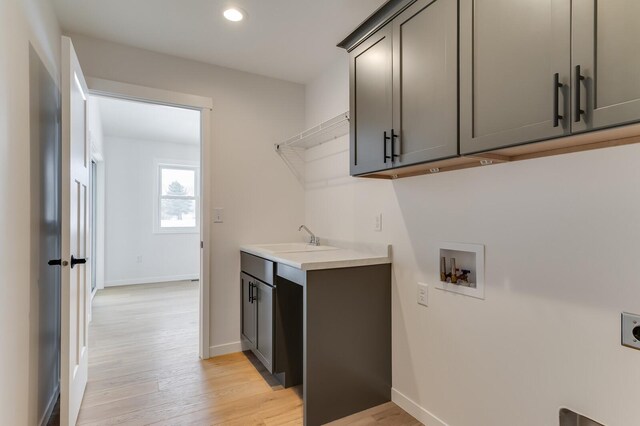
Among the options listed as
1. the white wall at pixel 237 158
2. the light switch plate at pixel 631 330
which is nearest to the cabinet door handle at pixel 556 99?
the light switch plate at pixel 631 330

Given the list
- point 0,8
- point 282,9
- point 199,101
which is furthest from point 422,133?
point 199,101

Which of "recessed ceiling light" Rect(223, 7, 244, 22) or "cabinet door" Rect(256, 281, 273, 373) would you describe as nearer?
"recessed ceiling light" Rect(223, 7, 244, 22)

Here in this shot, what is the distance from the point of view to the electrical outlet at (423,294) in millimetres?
1952

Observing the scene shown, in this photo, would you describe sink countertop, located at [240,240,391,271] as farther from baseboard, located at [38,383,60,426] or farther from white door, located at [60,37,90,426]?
baseboard, located at [38,383,60,426]

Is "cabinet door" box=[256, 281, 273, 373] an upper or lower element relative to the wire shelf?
lower

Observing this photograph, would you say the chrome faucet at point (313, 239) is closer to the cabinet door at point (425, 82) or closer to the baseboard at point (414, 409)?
the baseboard at point (414, 409)

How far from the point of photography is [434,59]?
1.51m

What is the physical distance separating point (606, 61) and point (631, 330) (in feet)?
2.88

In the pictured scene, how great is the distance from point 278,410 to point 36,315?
1.43 meters

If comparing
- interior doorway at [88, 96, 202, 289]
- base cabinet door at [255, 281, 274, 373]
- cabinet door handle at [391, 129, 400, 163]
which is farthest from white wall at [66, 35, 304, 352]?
interior doorway at [88, 96, 202, 289]

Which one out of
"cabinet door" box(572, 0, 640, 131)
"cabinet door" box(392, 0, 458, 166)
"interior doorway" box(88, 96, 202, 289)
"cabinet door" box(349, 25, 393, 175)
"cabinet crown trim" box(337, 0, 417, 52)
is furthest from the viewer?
"interior doorway" box(88, 96, 202, 289)

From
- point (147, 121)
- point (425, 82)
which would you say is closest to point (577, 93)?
point (425, 82)

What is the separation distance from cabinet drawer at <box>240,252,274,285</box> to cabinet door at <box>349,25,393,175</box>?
914mm

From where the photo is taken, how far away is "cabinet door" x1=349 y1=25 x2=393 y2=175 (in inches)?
70.7
